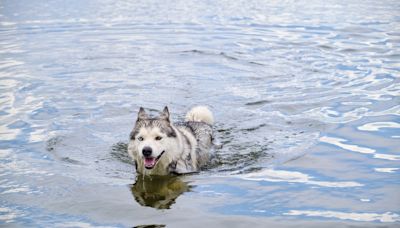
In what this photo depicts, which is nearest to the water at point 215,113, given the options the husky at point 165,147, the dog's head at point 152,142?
the husky at point 165,147

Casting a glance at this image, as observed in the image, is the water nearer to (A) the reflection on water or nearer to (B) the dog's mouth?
(A) the reflection on water

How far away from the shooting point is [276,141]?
35.0ft

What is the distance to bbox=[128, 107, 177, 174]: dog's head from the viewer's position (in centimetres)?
835

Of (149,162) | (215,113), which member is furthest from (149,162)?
(215,113)

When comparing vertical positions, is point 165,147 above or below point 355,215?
above

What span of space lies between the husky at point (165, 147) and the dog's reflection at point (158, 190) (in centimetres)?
12

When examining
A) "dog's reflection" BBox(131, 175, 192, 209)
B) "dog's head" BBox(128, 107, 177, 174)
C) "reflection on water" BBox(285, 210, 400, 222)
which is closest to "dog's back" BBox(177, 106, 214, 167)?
"dog's reflection" BBox(131, 175, 192, 209)

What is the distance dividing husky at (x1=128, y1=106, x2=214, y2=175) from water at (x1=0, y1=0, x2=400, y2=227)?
222mm

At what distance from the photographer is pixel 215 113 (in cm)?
1243

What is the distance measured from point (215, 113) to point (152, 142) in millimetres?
4173

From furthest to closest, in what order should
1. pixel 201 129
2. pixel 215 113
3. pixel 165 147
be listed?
1. pixel 215 113
2. pixel 201 129
3. pixel 165 147

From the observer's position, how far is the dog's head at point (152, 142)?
835cm

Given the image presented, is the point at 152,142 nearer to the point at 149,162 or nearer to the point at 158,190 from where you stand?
the point at 149,162

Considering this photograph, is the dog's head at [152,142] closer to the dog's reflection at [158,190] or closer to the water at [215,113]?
the dog's reflection at [158,190]
